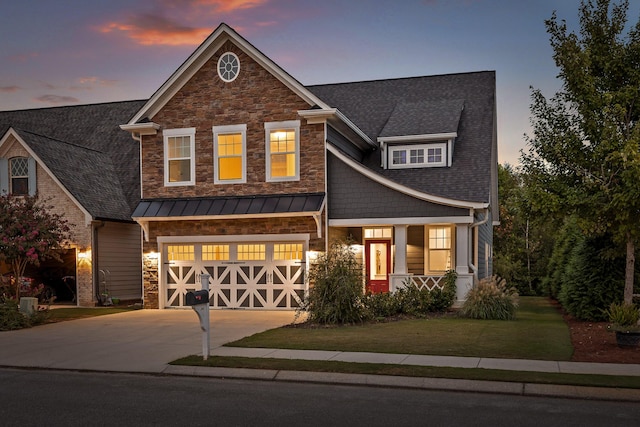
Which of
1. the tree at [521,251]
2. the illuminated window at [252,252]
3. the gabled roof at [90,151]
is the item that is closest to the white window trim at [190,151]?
the illuminated window at [252,252]

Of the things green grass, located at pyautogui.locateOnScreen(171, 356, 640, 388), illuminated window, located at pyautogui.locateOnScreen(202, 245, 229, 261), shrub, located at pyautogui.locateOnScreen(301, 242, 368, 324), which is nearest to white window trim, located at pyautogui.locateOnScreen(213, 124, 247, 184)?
illuminated window, located at pyautogui.locateOnScreen(202, 245, 229, 261)

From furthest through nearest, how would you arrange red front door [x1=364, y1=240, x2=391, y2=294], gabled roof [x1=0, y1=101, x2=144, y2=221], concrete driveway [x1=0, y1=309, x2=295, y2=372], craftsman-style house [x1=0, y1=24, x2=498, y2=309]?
gabled roof [x1=0, y1=101, x2=144, y2=221]
red front door [x1=364, y1=240, x2=391, y2=294]
craftsman-style house [x1=0, y1=24, x2=498, y2=309]
concrete driveway [x1=0, y1=309, x2=295, y2=372]

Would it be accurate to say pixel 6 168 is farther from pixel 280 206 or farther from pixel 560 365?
pixel 560 365

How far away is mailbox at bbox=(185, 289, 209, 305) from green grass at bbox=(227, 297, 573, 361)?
Result: 2307 mm

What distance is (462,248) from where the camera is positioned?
68.6ft

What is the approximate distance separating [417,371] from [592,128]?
811 centimetres

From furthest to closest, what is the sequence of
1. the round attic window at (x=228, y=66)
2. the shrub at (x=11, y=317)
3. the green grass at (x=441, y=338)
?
the round attic window at (x=228, y=66) → the shrub at (x=11, y=317) → the green grass at (x=441, y=338)

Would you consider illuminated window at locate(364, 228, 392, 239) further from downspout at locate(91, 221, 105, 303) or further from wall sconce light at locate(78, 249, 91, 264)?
wall sconce light at locate(78, 249, 91, 264)

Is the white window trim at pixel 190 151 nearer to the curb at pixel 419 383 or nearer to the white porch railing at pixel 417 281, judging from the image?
the white porch railing at pixel 417 281

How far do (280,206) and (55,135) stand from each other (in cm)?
1699

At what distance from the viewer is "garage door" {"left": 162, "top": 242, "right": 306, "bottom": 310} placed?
73.0 feet

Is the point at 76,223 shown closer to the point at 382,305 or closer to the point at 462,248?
the point at 382,305

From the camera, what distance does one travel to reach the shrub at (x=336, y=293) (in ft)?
57.2

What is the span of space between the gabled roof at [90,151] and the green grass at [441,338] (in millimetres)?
13030
